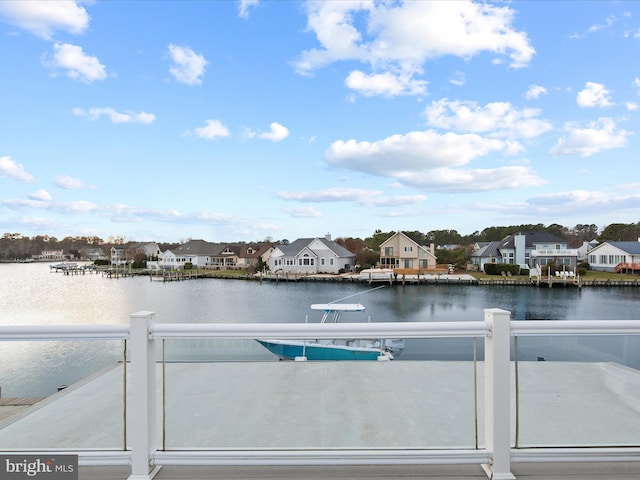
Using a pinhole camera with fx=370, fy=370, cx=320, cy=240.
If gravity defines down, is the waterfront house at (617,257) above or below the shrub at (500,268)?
above

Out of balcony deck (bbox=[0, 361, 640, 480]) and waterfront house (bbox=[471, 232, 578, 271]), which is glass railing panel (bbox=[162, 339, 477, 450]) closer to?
balcony deck (bbox=[0, 361, 640, 480])

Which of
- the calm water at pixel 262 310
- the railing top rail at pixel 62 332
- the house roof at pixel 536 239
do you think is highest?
the house roof at pixel 536 239

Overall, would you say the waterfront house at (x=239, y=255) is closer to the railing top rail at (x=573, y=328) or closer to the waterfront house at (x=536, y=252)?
the waterfront house at (x=536, y=252)

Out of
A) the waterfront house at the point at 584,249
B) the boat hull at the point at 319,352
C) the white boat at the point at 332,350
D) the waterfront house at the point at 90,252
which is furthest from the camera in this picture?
the waterfront house at the point at 90,252

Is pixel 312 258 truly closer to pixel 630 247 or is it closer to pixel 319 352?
pixel 630 247

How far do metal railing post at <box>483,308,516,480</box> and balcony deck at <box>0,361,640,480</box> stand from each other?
10cm

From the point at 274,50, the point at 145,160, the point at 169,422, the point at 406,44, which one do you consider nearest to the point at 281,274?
the point at 145,160

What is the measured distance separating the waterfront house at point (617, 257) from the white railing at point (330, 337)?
55070 mm

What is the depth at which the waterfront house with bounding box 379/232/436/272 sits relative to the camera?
4903 centimetres

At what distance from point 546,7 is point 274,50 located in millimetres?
15951

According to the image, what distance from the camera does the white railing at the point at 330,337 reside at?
1962 millimetres

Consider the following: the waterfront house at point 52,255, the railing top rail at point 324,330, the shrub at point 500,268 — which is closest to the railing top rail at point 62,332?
the railing top rail at point 324,330

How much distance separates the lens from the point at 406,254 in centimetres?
4916

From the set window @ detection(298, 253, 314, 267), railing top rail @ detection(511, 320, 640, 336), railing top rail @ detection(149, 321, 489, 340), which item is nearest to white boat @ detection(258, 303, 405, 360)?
railing top rail @ detection(149, 321, 489, 340)
